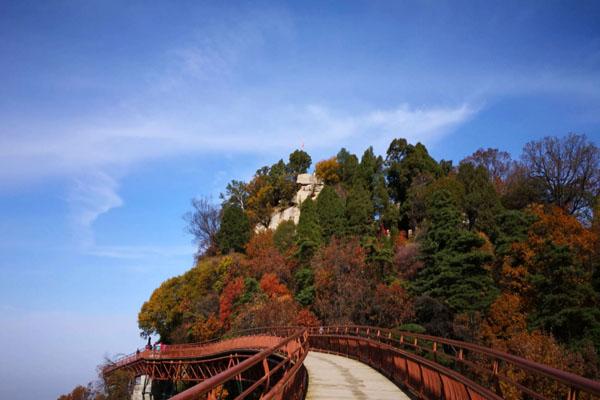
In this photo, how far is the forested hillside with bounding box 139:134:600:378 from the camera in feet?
117

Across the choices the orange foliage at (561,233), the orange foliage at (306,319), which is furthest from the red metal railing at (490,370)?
the orange foliage at (561,233)

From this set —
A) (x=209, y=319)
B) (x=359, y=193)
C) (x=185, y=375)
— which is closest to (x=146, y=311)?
(x=209, y=319)

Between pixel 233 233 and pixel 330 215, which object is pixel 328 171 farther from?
pixel 330 215

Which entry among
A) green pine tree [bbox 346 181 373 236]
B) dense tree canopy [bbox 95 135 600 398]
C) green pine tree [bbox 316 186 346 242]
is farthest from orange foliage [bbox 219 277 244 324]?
green pine tree [bbox 346 181 373 236]

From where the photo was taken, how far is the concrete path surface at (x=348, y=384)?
11930mm

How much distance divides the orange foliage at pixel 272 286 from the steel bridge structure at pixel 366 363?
10425 mm

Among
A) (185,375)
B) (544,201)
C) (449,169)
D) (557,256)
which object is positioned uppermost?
(449,169)

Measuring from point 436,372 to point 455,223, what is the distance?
34.1 m

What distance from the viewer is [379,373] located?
17484 mm

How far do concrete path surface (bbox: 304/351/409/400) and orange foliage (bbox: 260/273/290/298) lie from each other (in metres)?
32.3

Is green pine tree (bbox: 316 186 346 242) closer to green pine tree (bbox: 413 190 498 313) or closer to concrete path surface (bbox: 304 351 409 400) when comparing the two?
green pine tree (bbox: 413 190 498 313)

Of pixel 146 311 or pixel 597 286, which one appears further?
pixel 146 311

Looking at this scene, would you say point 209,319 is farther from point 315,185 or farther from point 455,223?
point 315,185

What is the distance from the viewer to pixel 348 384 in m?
14.0
